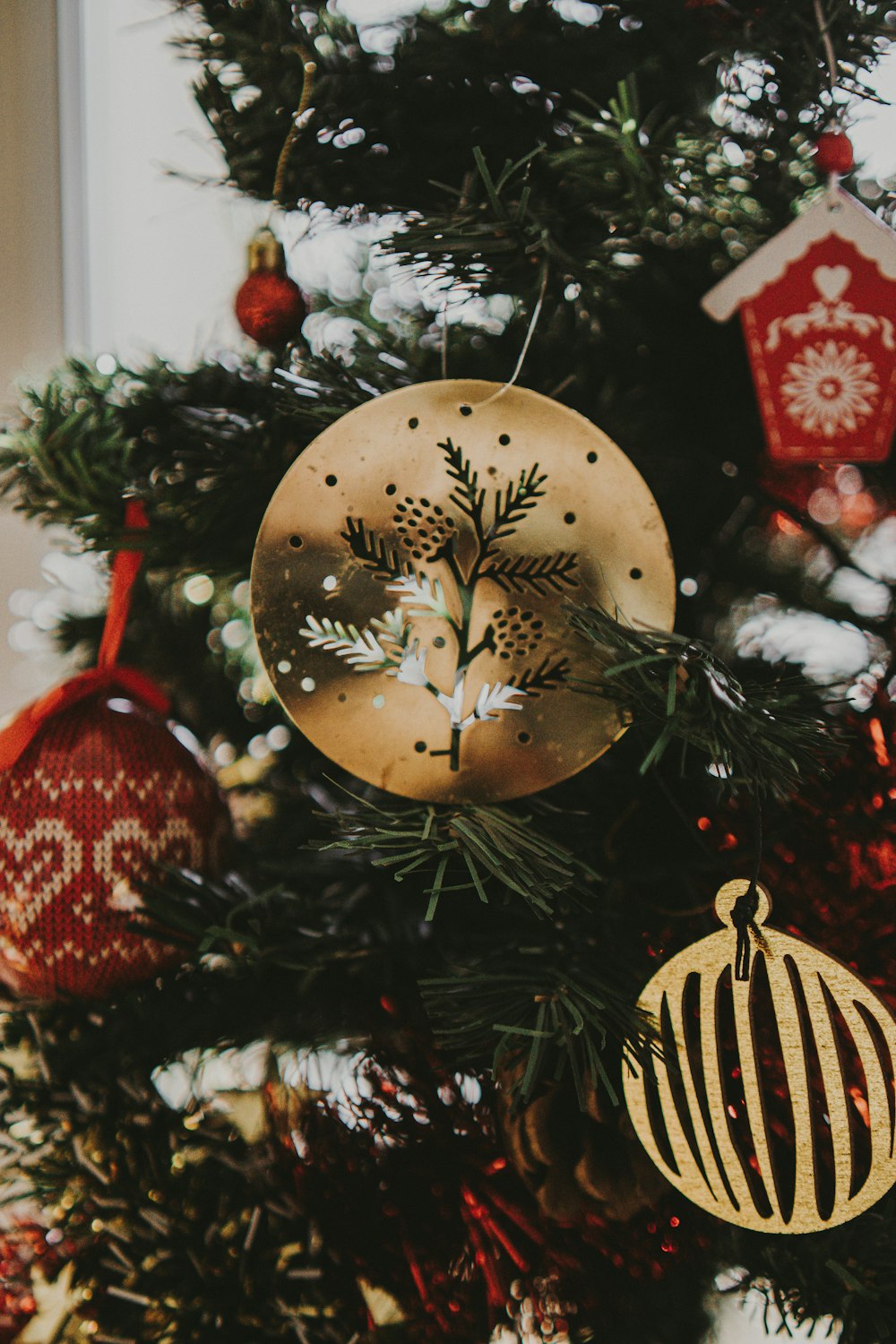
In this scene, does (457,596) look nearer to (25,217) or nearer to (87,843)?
(87,843)

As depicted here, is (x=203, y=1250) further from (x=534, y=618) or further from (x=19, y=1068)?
(x=534, y=618)

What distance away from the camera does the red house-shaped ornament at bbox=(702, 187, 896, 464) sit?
0.45 m

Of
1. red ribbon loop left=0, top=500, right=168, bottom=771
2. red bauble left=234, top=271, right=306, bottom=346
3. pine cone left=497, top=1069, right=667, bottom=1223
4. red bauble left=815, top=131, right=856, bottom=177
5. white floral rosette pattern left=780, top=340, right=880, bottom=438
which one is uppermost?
red bauble left=815, top=131, right=856, bottom=177

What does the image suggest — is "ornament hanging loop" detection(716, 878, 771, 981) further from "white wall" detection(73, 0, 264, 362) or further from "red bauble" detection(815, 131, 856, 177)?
"white wall" detection(73, 0, 264, 362)

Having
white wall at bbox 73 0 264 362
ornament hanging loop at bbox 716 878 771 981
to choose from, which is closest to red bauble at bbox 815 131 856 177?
ornament hanging loop at bbox 716 878 771 981

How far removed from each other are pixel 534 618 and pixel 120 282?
668mm

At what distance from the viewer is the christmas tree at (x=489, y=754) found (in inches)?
15.6

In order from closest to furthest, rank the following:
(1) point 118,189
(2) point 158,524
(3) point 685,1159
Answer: (3) point 685,1159
(2) point 158,524
(1) point 118,189

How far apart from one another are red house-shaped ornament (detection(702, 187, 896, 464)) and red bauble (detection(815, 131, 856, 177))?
0.04 feet

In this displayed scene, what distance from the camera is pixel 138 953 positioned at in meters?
0.47

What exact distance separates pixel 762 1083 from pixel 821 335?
12.4 inches

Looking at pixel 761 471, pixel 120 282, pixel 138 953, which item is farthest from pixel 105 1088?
pixel 120 282

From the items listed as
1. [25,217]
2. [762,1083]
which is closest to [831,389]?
[762,1083]

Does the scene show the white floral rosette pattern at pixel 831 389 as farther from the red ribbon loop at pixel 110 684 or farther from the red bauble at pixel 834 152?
the red ribbon loop at pixel 110 684
